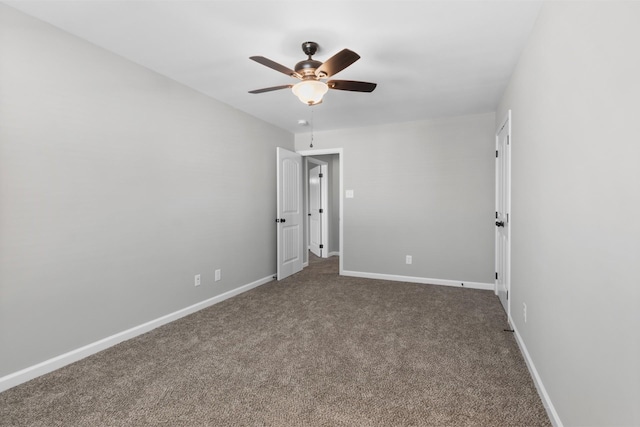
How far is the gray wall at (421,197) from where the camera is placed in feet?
13.8

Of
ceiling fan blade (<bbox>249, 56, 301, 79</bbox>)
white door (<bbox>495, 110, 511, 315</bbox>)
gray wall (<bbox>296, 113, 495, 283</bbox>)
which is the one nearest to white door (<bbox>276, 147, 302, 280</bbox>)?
gray wall (<bbox>296, 113, 495, 283</bbox>)

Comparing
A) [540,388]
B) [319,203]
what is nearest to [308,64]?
[540,388]

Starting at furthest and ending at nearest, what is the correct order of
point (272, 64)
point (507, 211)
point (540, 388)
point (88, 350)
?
point (507, 211), point (88, 350), point (272, 64), point (540, 388)

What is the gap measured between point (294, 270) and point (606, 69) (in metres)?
4.53

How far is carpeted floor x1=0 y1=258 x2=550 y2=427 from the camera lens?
171cm

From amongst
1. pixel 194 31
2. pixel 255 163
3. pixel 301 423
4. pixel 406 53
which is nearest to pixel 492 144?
pixel 406 53

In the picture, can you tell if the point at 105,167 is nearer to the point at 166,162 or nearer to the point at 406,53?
the point at 166,162

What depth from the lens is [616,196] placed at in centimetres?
105

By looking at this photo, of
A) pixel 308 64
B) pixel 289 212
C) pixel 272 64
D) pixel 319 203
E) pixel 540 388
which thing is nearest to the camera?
pixel 540 388

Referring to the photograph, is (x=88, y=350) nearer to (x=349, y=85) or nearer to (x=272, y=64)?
(x=272, y=64)

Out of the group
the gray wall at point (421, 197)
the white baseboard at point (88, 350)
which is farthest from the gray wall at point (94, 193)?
the gray wall at point (421, 197)

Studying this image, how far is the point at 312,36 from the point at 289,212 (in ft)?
9.82

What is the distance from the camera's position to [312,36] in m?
2.26

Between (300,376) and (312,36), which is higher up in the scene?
(312,36)
